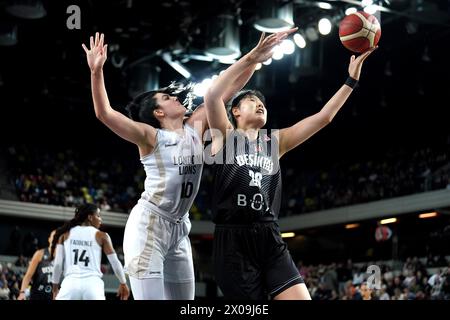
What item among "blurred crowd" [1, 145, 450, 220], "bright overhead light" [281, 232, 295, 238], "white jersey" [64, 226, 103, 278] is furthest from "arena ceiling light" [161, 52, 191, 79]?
"white jersey" [64, 226, 103, 278]

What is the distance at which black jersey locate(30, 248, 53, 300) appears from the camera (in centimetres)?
1016

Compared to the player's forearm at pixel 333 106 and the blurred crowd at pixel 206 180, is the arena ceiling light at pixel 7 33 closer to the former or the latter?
the blurred crowd at pixel 206 180

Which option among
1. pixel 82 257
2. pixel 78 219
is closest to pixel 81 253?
pixel 82 257

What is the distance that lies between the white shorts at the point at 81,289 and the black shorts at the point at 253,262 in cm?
325

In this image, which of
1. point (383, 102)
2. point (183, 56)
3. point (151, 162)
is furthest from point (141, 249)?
point (383, 102)

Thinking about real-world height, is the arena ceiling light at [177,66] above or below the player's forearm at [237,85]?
above

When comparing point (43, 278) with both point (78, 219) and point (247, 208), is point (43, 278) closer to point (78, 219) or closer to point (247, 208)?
point (78, 219)

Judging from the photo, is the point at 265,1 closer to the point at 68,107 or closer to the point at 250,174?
the point at 250,174

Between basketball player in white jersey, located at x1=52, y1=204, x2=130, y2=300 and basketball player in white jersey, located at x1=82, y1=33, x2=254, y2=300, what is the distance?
2.79 metres

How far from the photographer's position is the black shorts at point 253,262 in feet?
18.1

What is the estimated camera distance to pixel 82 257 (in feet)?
28.4

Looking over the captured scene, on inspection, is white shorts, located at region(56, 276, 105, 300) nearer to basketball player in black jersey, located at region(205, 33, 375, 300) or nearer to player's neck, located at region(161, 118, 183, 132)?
player's neck, located at region(161, 118, 183, 132)

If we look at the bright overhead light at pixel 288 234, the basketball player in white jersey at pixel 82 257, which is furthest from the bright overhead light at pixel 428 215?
the basketball player in white jersey at pixel 82 257

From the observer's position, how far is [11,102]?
3009 centimetres
